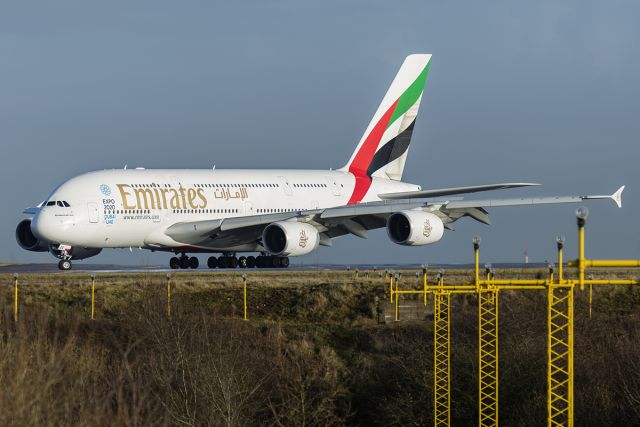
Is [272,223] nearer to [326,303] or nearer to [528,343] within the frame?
[326,303]

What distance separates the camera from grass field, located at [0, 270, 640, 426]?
3391 cm

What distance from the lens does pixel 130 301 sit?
142ft

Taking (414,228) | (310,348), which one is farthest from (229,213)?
(310,348)

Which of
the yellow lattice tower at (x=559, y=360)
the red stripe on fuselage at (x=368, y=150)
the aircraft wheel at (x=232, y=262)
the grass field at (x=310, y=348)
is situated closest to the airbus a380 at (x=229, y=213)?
the aircraft wheel at (x=232, y=262)

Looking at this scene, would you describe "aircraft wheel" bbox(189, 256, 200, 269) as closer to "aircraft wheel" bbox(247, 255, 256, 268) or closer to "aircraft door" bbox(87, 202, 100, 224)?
"aircraft wheel" bbox(247, 255, 256, 268)

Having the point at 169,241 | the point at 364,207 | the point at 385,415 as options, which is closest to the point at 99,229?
the point at 169,241

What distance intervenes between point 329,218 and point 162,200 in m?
7.26

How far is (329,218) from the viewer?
52.2 m

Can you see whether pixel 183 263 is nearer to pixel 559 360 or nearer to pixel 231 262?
pixel 231 262

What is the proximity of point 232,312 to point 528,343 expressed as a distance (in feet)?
38.1

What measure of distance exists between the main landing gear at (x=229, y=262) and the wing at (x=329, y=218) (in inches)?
75.0

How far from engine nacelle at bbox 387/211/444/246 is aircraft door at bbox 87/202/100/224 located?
12.3m

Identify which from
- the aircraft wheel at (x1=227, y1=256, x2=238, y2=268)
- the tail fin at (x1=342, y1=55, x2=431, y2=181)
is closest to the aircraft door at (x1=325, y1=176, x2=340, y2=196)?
the tail fin at (x1=342, y1=55, x2=431, y2=181)

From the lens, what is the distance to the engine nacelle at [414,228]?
50.5m
